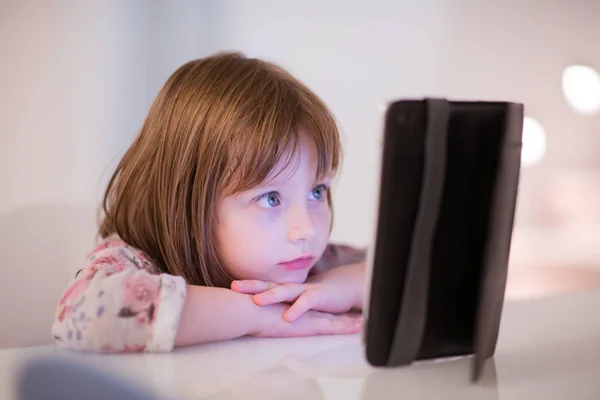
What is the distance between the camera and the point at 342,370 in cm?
59

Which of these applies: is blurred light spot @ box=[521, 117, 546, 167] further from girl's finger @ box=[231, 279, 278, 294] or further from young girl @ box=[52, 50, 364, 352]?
girl's finger @ box=[231, 279, 278, 294]

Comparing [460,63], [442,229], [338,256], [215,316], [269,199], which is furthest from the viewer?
[460,63]

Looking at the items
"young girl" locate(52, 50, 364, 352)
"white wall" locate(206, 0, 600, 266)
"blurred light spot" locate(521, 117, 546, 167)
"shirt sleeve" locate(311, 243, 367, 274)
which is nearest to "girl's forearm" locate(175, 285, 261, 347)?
"young girl" locate(52, 50, 364, 352)

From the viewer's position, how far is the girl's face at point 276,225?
0.75 meters

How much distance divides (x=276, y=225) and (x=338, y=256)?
0.97ft

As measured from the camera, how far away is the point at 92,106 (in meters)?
1.04

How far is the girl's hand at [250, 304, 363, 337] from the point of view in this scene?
2.28 feet

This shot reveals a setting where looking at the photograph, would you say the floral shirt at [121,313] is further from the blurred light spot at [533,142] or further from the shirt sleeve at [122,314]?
the blurred light spot at [533,142]

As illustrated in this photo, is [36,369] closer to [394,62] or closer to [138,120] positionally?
[138,120]

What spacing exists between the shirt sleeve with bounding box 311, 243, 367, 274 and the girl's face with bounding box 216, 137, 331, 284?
202 millimetres

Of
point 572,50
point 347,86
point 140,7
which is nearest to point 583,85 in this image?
point 572,50

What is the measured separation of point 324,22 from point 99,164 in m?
0.46

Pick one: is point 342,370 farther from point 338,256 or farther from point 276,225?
point 338,256

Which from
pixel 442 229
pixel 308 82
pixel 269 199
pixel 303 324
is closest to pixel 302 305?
pixel 303 324
